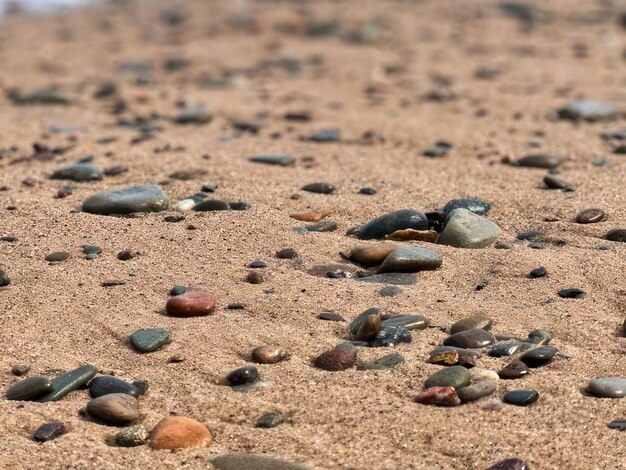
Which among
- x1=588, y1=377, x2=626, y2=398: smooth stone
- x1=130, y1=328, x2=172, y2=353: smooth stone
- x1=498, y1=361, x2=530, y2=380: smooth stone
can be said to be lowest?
x1=498, y1=361, x2=530, y2=380: smooth stone

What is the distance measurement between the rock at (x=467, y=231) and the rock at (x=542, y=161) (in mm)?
1319

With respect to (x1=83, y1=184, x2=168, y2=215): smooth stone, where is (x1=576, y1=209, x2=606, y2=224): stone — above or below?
below

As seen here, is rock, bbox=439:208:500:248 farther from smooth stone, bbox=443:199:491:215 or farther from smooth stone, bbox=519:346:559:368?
smooth stone, bbox=519:346:559:368

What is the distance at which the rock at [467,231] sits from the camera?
13.9 feet

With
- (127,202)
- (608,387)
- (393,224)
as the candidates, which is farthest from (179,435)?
(127,202)

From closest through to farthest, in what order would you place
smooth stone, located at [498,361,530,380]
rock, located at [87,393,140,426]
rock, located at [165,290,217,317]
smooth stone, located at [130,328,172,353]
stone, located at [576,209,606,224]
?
rock, located at [87,393,140,426], smooth stone, located at [498,361,530,380], smooth stone, located at [130,328,172,353], rock, located at [165,290,217,317], stone, located at [576,209,606,224]

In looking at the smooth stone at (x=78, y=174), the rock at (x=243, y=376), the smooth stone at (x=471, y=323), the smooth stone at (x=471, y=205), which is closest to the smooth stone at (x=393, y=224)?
the smooth stone at (x=471, y=205)

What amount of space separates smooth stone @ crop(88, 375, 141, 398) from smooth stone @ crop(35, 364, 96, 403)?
0.03m

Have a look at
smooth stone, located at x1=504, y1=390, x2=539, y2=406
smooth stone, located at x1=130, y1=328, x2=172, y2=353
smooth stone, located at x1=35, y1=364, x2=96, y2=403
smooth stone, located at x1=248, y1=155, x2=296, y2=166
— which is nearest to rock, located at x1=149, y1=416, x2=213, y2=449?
smooth stone, located at x1=35, y1=364, x2=96, y2=403

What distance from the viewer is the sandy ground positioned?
2.83 m

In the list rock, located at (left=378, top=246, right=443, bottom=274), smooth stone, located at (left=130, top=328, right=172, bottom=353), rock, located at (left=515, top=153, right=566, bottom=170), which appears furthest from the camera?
rock, located at (left=515, top=153, right=566, bottom=170)

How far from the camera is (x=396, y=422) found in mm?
2879

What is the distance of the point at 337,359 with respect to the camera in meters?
3.22

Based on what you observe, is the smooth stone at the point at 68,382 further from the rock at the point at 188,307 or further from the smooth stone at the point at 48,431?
the rock at the point at 188,307
